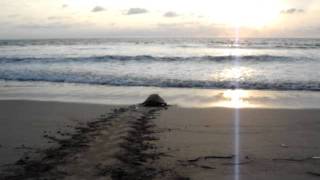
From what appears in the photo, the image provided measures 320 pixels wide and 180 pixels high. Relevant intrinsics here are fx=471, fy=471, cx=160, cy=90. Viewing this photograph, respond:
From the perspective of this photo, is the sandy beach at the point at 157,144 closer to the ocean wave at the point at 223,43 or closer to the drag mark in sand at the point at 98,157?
the drag mark in sand at the point at 98,157

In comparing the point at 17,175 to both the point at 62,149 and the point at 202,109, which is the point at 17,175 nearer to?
the point at 62,149

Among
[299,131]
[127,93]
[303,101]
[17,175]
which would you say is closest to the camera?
[17,175]

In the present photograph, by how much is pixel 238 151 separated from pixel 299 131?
215cm

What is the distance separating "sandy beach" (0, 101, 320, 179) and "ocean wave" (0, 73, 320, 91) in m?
5.66

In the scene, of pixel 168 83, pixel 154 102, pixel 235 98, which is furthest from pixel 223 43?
pixel 154 102

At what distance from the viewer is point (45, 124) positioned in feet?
28.9

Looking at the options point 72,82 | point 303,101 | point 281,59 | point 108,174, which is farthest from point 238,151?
point 281,59

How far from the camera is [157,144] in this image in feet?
22.1

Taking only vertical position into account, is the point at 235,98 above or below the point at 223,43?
below

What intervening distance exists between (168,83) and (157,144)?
10.7 m

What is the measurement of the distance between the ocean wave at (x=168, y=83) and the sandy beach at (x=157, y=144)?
18.6ft

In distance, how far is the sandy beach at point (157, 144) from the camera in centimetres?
526

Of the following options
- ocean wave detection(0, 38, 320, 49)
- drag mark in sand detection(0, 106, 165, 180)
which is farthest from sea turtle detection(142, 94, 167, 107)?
ocean wave detection(0, 38, 320, 49)

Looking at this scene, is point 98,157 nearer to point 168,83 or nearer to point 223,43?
point 168,83
